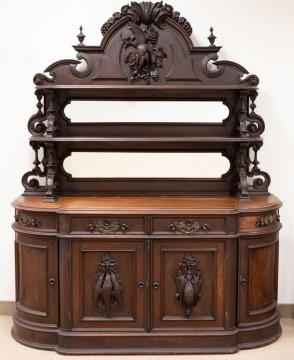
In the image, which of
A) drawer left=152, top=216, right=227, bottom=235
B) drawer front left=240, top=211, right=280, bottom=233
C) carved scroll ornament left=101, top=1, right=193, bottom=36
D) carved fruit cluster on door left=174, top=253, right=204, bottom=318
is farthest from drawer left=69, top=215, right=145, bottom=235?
carved scroll ornament left=101, top=1, right=193, bottom=36

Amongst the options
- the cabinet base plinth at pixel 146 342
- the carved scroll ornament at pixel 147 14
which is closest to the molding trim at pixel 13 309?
the cabinet base plinth at pixel 146 342

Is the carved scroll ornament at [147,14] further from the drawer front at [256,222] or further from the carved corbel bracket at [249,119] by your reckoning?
the drawer front at [256,222]

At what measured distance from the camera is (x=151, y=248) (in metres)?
3.86

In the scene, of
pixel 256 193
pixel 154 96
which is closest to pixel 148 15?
pixel 154 96

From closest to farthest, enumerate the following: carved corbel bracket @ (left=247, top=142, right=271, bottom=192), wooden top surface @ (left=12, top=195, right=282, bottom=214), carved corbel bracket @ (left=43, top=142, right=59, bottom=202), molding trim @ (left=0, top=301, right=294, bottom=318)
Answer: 1. wooden top surface @ (left=12, top=195, right=282, bottom=214)
2. carved corbel bracket @ (left=43, top=142, right=59, bottom=202)
3. carved corbel bracket @ (left=247, top=142, right=271, bottom=192)
4. molding trim @ (left=0, top=301, right=294, bottom=318)

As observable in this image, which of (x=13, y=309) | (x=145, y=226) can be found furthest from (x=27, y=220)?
(x=13, y=309)

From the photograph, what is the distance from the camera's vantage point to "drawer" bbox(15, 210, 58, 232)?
12.7ft

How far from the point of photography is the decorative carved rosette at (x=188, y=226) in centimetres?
384

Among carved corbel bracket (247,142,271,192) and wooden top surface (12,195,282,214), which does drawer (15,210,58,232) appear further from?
carved corbel bracket (247,142,271,192)

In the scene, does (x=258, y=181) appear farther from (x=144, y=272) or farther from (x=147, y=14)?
(x=147, y=14)

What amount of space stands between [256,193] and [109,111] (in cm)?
123

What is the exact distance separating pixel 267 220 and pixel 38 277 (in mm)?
1581

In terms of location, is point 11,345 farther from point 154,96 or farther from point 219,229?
point 154,96

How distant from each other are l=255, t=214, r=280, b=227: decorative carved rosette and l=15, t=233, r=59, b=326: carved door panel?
136 centimetres
